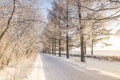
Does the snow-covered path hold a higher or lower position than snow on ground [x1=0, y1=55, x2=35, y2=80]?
lower

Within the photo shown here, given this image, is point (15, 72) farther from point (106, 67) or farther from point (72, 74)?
point (106, 67)

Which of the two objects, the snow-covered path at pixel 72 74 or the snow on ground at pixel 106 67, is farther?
the snow on ground at pixel 106 67

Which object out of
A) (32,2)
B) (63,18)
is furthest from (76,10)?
(32,2)

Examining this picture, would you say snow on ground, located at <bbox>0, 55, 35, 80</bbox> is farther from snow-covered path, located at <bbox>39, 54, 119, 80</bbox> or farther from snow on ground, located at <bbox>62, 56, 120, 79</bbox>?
snow on ground, located at <bbox>62, 56, 120, 79</bbox>

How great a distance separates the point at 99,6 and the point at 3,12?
8.59 metres

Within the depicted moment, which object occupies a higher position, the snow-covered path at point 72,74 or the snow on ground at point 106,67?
the snow on ground at point 106,67

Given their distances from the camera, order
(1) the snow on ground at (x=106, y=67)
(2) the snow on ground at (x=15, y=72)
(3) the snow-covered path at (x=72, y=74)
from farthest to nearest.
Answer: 1. (1) the snow on ground at (x=106, y=67)
2. (3) the snow-covered path at (x=72, y=74)
3. (2) the snow on ground at (x=15, y=72)

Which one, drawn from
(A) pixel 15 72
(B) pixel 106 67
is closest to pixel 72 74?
(A) pixel 15 72

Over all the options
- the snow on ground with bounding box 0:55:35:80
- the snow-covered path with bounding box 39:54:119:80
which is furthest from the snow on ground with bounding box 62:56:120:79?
the snow on ground with bounding box 0:55:35:80

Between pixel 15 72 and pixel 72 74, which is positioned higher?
pixel 15 72

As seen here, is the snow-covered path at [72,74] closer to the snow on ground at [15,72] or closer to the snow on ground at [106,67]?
the snow on ground at [106,67]

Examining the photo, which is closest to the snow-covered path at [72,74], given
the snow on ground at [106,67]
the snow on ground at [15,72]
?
the snow on ground at [106,67]

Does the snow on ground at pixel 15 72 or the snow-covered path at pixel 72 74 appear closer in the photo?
the snow on ground at pixel 15 72

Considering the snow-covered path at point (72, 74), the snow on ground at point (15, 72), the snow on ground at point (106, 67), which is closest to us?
the snow on ground at point (15, 72)
